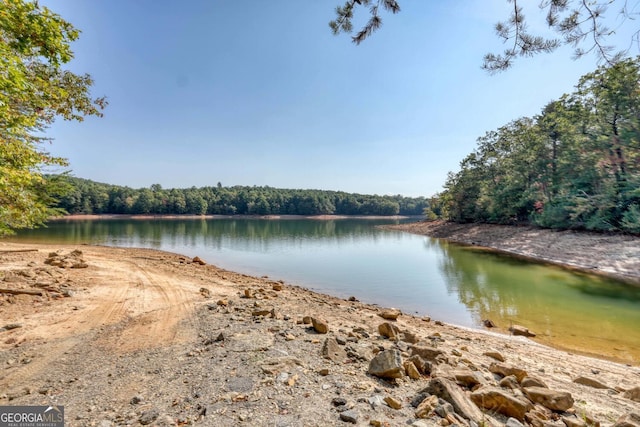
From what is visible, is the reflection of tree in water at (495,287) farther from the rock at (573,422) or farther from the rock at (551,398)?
the rock at (573,422)

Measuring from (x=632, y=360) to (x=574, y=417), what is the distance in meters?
5.15

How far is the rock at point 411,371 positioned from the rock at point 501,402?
672mm

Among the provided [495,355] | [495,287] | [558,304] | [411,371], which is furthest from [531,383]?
[495,287]

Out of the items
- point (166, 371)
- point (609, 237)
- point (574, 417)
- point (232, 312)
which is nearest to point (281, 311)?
point (232, 312)

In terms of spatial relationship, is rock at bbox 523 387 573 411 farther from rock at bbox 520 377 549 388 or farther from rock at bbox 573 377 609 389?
rock at bbox 573 377 609 389

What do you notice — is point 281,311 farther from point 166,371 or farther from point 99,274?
point 99,274

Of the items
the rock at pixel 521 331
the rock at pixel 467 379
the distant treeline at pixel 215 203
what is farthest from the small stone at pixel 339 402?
the distant treeline at pixel 215 203

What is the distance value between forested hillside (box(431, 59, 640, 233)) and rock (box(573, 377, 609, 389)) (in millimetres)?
13390

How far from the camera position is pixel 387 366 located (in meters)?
3.65

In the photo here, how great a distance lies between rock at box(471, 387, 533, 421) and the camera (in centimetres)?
298

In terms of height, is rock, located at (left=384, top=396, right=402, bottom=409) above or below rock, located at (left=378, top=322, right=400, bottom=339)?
above

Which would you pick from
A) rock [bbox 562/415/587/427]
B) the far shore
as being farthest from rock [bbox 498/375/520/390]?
the far shore

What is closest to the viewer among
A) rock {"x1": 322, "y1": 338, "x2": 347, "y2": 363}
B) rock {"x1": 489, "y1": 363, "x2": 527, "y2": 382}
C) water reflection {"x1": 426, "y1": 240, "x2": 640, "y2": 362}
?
rock {"x1": 489, "y1": 363, "x2": 527, "y2": 382}

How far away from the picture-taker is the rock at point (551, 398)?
10.4ft
